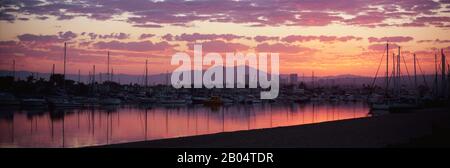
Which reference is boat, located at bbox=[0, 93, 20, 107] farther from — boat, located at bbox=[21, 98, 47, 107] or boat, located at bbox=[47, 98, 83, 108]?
boat, located at bbox=[47, 98, 83, 108]

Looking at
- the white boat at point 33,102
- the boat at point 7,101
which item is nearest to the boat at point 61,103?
the white boat at point 33,102

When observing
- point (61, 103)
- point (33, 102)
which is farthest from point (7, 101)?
point (61, 103)

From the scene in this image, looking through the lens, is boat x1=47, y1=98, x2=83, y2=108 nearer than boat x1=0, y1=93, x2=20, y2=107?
No

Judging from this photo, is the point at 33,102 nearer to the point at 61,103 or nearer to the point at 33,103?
the point at 33,103

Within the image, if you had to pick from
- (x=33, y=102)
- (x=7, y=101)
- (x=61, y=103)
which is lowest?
(x=61, y=103)

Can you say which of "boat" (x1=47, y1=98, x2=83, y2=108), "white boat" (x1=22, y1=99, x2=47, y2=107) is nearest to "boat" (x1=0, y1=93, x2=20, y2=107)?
"white boat" (x1=22, y1=99, x2=47, y2=107)

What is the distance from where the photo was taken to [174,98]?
71.8 metres

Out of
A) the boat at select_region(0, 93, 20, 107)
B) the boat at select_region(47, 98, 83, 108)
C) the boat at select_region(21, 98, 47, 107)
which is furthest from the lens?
the boat at select_region(47, 98, 83, 108)

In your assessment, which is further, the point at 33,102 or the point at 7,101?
the point at 33,102

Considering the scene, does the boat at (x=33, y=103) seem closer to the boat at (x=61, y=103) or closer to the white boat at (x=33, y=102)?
the white boat at (x=33, y=102)

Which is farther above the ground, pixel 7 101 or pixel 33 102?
pixel 7 101
